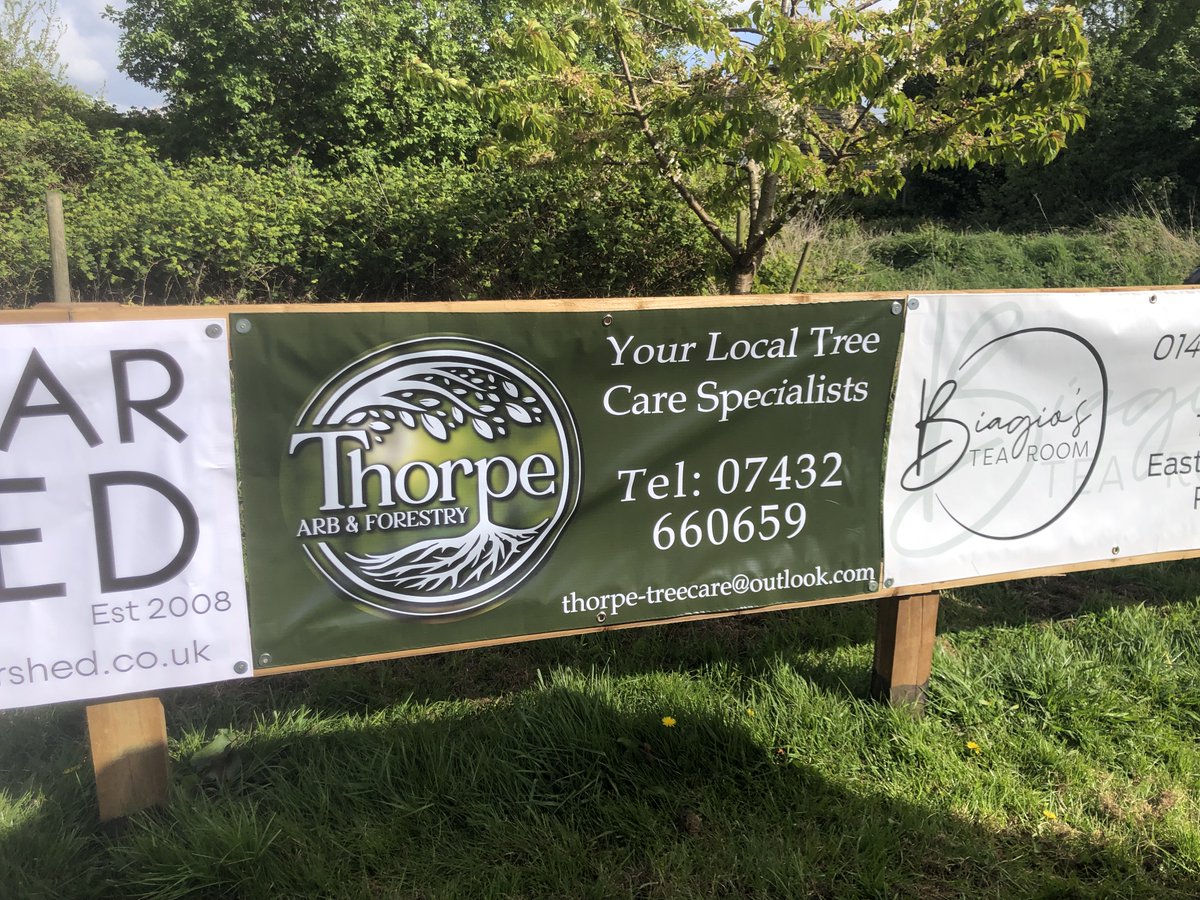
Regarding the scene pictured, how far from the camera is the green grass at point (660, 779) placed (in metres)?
2.15

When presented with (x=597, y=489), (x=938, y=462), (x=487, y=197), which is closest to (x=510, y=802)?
(x=597, y=489)

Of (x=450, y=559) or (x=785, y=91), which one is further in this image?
(x=785, y=91)

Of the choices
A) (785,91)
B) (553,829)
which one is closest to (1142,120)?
(785,91)

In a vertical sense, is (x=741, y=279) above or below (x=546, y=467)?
above

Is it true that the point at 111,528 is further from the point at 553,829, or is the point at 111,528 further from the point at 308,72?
the point at 308,72

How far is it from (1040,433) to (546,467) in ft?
5.78

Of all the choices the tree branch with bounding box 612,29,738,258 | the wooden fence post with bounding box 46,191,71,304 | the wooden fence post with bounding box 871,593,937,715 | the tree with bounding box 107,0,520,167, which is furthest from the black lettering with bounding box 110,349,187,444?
the tree with bounding box 107,0,520,167

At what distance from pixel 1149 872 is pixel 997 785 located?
416 mm

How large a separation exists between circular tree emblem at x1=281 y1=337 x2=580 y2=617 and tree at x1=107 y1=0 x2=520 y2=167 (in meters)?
11.3

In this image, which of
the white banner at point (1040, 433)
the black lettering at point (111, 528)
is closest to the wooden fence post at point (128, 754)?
the black lettering at point (111, 528)

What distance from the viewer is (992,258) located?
14273 millimetres

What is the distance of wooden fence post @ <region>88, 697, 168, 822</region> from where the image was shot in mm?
2158

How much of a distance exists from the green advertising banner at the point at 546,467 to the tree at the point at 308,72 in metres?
11.3

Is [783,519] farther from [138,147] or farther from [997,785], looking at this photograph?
[138,147]
